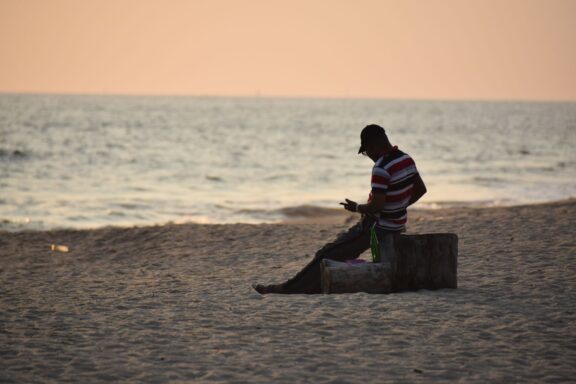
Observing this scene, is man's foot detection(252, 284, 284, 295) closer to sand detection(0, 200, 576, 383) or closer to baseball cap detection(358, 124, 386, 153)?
Result: sand detection(0, 200, 576, 383)

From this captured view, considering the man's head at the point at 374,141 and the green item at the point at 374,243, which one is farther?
the green item at the point at 374,243

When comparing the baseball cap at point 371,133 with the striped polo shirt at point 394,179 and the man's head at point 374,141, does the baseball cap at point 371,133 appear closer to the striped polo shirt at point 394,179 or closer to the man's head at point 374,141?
the man's head at point 374,141

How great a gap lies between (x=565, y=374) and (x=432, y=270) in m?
2.67

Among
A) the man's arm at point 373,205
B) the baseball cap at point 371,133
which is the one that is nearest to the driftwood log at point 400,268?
the man's arm at point 373,205

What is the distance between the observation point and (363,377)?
5523mm

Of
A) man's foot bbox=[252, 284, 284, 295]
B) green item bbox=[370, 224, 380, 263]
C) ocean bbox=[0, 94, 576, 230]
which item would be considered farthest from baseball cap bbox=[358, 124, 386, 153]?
ocean bbox=[0, 94, 576, 230]

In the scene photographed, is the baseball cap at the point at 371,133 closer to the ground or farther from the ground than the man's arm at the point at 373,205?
farther from the ground

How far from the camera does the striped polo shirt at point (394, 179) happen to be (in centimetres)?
731

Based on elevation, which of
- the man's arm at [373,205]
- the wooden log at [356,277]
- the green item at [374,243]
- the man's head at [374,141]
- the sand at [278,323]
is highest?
the man's head at [374,141]

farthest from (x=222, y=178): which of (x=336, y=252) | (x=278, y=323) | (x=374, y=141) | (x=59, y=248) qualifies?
(x=278, y=323)

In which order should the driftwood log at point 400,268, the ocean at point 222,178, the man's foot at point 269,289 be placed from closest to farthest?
the driftwood log at point 400,268
the man's foot at point 269,289
the ocean at point 222,178

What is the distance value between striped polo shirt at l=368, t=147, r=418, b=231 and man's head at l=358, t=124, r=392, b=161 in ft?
0.27

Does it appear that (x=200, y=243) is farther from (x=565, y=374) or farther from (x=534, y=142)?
(x=534, y=142)

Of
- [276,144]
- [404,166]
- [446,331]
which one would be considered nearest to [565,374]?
[446,331]
